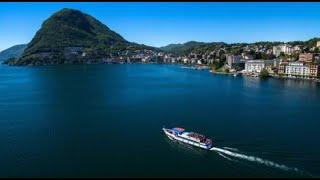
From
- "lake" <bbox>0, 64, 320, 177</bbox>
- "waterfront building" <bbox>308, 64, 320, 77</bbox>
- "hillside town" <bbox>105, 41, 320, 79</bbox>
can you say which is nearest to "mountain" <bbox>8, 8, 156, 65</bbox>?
"hillside town" <bbox>105, 41, 320, 79</bbox>

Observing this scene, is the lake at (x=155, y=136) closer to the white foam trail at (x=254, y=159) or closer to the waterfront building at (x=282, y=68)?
the white foam trail at (x=254, y=159)

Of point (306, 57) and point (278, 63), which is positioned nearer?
point (278, 63)

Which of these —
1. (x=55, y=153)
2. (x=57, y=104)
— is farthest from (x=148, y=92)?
(x=55, y=153)

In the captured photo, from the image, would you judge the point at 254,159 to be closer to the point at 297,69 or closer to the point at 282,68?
the point at 297,69

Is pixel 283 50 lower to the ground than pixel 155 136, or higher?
higher

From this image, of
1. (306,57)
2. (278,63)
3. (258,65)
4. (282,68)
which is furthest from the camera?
(306,57)

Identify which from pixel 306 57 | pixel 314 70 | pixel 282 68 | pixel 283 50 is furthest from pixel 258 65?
pixel 283 50

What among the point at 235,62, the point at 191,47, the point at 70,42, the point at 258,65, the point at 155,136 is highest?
the point at 70,42

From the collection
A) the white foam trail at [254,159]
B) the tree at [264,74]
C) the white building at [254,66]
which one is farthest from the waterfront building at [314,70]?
the white foam trail at [254,159]
